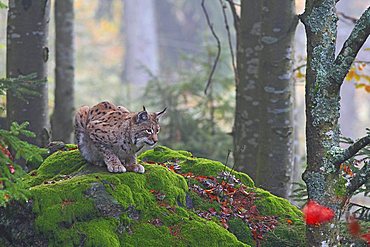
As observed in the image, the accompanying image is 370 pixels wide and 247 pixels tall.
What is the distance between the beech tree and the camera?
4.37 meters

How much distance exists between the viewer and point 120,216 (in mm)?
4688

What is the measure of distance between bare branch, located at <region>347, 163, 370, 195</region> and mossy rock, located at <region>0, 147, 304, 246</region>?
0.85 meters

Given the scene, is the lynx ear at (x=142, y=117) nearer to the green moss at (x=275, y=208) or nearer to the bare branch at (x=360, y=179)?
the green moss at (x=275, y=208)

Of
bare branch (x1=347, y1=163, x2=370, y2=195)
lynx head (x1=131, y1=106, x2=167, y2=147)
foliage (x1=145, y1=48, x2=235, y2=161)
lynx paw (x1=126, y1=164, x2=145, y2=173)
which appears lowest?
foliage (x1=145, y1=48, x2=235, y2=161)

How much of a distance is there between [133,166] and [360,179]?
1.72m

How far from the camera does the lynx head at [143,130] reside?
513 centimetres

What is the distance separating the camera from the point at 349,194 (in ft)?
14.6

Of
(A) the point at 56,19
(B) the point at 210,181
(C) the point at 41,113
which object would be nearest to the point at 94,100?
(A) the point at 56,19

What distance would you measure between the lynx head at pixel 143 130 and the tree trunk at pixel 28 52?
2397 millimetres

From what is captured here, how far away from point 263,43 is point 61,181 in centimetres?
295

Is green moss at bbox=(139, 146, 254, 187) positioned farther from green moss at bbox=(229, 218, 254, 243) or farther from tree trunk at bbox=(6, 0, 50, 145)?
tree trunk at bbox=(6, 0, 50, 145)

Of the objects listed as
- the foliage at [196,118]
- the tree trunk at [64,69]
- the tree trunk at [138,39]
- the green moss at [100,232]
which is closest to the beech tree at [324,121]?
the green moss at [100,232]

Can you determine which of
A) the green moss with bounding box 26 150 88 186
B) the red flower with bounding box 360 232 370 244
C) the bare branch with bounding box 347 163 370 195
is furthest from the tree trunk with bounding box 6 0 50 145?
the bare branch with bounding box 347 163 370 195

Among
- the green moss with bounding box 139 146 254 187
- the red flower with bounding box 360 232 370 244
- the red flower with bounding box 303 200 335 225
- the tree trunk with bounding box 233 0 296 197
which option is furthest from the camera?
the tree trunk with bounding box 233 0 296 197
